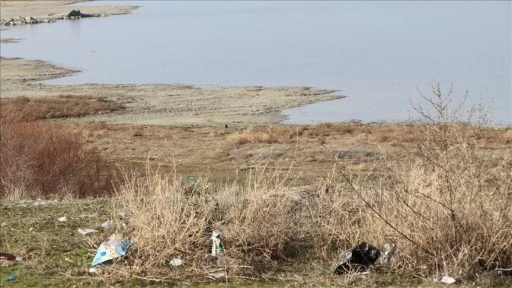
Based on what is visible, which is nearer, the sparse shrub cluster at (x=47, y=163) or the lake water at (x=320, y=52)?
the sparse shrub cluster at (x=47, y=163)

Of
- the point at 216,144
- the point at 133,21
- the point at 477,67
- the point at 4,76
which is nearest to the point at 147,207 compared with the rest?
the point at 216,144

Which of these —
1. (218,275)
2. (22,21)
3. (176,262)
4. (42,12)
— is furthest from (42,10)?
(218,275)

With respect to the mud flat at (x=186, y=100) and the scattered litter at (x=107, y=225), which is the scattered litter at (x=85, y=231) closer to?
the scattered litter at (x=107, y=225)

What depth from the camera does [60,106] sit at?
41156mm

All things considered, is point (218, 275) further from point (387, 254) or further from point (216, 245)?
point (387, 254)

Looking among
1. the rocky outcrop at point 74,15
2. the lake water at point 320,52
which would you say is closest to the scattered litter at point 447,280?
the lake water at point 320,52

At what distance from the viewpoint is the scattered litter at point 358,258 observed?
7695 millimetres

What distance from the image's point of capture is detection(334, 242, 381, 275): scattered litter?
770 cm

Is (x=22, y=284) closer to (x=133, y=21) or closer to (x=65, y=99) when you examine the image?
(x=65, y=99)

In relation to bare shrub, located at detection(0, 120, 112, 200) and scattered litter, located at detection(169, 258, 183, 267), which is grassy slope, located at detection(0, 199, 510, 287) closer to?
scattered litter, located at detection(169, 258, 183, 267)

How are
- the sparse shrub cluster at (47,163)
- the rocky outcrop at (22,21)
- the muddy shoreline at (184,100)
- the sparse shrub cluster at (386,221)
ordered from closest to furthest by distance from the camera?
the sparse shrub cluster at (386,221)
the sparse shrub cluster at (47,163)
the muddy shoreline at (184,100)
the rocky outcrop at (22,21)

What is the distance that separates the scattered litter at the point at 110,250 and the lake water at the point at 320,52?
1565 centimetres

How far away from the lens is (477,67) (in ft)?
152

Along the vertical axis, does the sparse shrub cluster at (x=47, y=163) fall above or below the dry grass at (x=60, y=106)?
above
